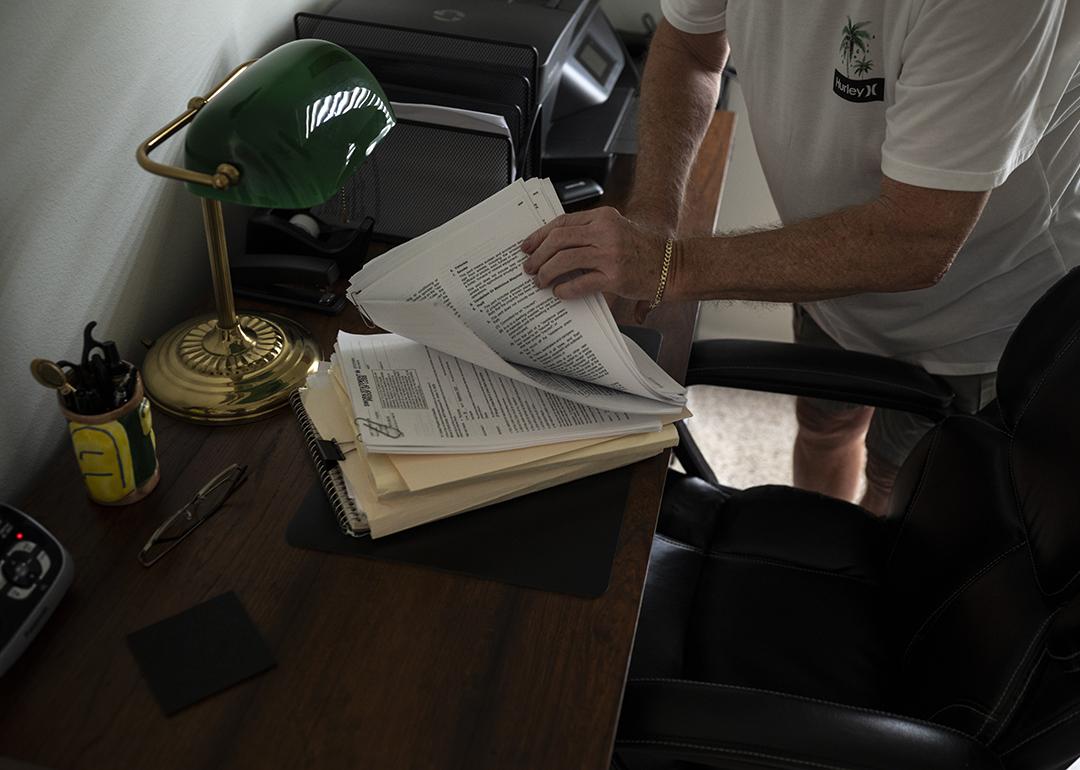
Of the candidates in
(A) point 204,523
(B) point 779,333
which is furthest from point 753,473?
(A) point 204,523

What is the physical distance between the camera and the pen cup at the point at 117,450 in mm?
862

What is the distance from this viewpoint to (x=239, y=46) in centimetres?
127

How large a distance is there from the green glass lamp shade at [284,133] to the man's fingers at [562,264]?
222 millimetres

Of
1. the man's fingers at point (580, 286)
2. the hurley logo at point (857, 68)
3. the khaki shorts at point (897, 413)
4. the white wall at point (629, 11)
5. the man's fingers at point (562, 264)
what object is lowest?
the khaki shorts at point (897, 413)

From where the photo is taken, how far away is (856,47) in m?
1.15

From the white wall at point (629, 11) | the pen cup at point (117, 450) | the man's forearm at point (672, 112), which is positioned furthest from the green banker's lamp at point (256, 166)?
the white wall at point (629, 11)

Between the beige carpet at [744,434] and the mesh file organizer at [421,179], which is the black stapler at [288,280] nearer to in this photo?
the mesh file organizer at [421,179]

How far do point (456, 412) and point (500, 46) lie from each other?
0.60 meters

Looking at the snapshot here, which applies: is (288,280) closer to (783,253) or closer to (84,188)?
(84,188)

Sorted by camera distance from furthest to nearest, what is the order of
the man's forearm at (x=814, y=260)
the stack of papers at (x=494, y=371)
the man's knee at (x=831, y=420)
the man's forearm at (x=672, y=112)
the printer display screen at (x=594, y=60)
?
1. the man's knee at (x=831, y=420)
2. the printer display screen at (x=594, y=60)
3. the man's forearm at (x=672, y=112)
4. the man's forearm at (x=814, y=260)
5. the stack of papers at (x=494, y=371)

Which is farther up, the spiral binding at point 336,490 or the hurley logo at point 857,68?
the hurley logo at point 857,68

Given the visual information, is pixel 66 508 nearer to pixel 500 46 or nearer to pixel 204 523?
pixel 204 523

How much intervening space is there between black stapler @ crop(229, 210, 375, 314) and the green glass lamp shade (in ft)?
0.97

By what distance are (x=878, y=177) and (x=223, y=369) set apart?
857mm
